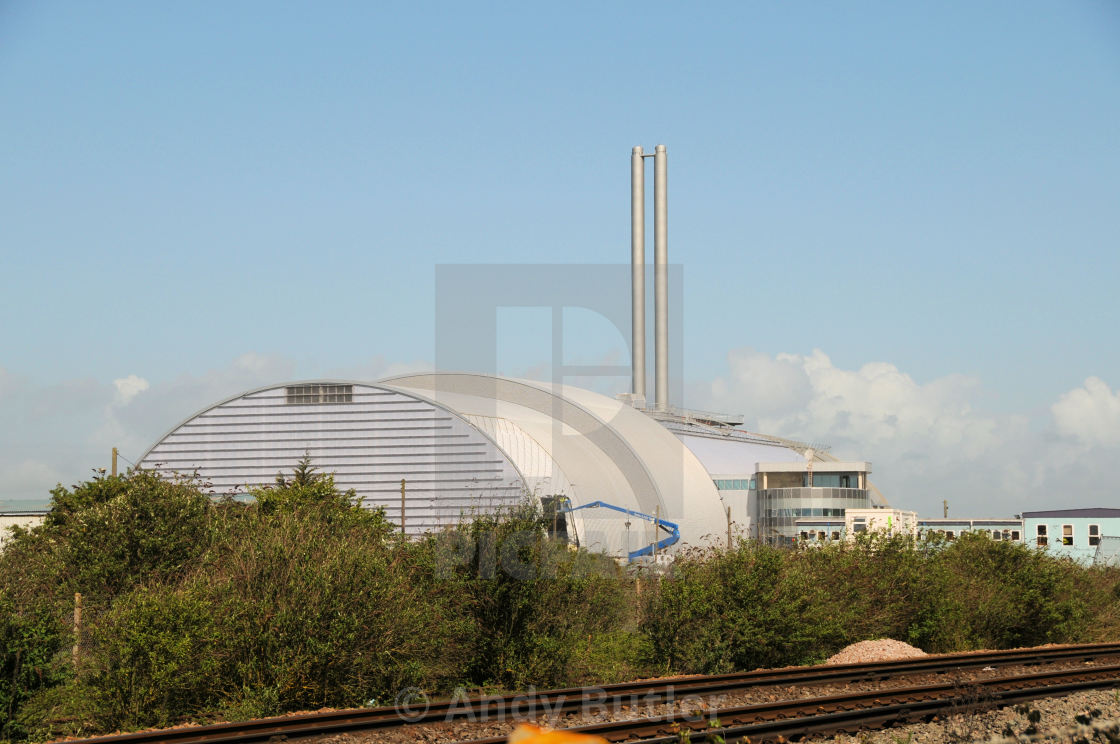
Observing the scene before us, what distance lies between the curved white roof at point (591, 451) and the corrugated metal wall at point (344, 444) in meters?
1.64

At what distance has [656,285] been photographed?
300 ft

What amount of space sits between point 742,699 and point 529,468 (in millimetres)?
39539

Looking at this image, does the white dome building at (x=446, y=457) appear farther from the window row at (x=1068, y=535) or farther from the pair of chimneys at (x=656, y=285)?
the pair of chimneys at (x=656, y=285)

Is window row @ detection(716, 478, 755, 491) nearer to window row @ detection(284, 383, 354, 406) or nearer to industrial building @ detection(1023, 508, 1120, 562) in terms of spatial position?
industrial building @ detection(1023, 508, 1120, 562)

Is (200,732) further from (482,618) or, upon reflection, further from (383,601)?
(482,618)

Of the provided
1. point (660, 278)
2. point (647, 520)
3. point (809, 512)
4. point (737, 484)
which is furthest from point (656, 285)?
point (647, 520)

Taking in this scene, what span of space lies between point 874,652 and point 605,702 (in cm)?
1050

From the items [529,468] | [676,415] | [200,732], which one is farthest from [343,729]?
[676,415]

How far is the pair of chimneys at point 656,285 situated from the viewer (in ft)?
300

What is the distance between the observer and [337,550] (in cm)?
1962

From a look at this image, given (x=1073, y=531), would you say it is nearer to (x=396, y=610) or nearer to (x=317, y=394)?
(x=317, y=394)

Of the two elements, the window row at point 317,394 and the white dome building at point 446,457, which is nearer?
the white dome building at point 446,457

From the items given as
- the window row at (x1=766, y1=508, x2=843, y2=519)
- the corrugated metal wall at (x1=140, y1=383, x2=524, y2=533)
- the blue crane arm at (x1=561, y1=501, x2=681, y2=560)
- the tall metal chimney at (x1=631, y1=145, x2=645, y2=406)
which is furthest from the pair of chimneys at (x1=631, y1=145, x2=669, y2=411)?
the corrugated metal wall at (x1=140, y1=383, x2=524, y2=533)

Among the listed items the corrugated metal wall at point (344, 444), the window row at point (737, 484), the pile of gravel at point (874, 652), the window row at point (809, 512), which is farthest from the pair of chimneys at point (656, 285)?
the pile of gravel at point (874, 652)
